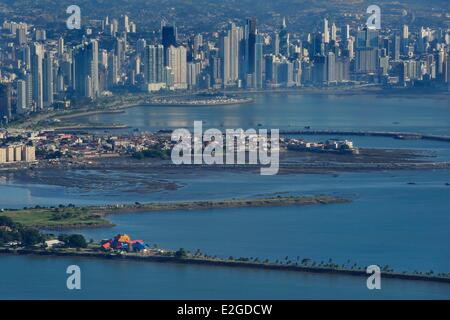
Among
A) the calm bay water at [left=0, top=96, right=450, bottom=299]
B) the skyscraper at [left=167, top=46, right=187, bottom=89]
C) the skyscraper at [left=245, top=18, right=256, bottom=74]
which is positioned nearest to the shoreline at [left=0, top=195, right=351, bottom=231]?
the calm bay water at [left=0, top=96, right=450, bottom=299]

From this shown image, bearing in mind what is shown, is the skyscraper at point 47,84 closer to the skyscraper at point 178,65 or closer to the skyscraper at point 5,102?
the skyscraper at point 5,102

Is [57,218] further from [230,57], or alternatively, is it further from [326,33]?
[326,33]

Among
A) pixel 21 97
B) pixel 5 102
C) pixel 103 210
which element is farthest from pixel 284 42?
pixel 103 210

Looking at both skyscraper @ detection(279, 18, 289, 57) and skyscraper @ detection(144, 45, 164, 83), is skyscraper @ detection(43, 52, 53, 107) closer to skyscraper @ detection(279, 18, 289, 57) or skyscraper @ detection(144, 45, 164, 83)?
skyscraper @ detection(144, 45, 164, 83)

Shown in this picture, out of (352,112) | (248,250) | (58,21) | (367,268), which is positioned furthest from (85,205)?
(58,21)

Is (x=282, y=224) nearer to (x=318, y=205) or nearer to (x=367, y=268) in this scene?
(x=318, y=205)
